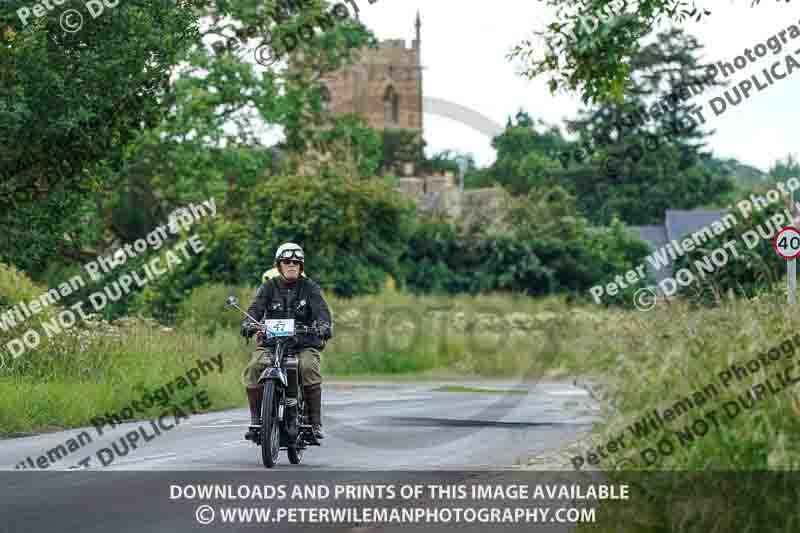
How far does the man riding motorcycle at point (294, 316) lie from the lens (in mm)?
14453

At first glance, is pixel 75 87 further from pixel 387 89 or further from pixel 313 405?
pixel 387 89

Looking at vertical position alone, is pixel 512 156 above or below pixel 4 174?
above

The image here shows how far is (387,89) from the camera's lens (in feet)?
395

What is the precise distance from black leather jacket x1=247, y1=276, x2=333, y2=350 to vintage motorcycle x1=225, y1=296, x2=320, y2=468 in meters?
0.15

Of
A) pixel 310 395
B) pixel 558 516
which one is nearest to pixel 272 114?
pixel 310 395

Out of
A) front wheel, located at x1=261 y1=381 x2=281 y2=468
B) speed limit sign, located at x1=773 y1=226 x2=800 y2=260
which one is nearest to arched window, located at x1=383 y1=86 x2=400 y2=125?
speed limit sign, located at x1=773 y1=226 x2=800 y2=260

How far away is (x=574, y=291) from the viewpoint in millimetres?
57594

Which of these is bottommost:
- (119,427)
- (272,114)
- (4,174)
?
(119,427)

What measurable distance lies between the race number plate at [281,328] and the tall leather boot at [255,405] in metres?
0.54

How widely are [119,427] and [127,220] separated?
35.9 metres

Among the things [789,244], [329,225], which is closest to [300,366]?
[789,244]

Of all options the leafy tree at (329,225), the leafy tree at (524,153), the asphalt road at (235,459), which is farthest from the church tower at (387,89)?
the asphalt road at (235,459)

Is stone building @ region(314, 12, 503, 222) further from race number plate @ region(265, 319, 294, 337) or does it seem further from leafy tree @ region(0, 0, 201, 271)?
race number plate @ region(265, 319, 294, 337)

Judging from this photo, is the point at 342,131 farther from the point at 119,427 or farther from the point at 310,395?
the point at 310,395
